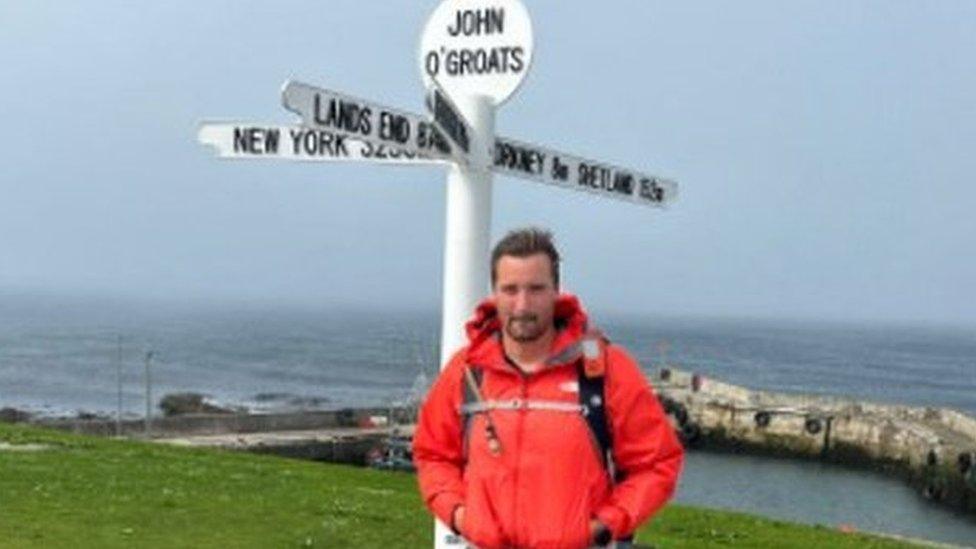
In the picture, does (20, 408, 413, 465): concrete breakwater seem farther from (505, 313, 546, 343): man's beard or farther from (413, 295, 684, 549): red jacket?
(505, 313, 546, 343): man's beard

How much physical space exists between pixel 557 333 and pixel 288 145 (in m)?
3.12

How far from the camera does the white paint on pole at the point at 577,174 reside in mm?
7758

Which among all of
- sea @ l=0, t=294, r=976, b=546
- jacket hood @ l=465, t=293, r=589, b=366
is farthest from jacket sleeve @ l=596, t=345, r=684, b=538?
sea @ l=0, t=294, r=976, b=546

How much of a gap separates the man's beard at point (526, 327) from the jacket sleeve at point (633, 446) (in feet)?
0.95

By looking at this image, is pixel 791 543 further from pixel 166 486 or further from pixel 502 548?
pixel 502 548

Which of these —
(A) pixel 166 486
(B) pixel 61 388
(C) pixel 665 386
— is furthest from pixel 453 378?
(B) pixel 61 388

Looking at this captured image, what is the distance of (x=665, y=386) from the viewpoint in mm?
82625

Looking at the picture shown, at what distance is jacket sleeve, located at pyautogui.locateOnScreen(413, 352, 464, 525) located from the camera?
207 inches

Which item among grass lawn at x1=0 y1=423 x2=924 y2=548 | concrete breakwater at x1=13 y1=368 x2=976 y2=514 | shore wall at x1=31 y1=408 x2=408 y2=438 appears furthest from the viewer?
concrete breakwater at x1=13 y1=368 x2=976 y2=514

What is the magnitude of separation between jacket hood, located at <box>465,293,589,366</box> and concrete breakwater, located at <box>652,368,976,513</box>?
55.6m

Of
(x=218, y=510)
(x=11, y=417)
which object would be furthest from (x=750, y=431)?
(x=218, y=510)

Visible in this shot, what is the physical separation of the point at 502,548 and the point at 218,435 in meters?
44.5

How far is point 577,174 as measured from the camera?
797 cm

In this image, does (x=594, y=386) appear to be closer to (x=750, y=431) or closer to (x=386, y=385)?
(x=750, y=431)
